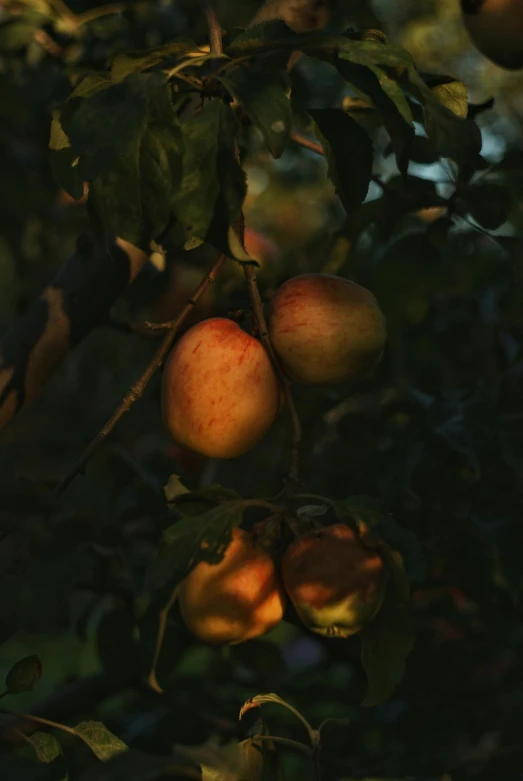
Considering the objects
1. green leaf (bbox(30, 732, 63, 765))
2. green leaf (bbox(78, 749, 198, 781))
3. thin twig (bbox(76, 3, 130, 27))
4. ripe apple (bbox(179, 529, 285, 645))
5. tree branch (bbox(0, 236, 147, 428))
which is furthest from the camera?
thin twig (bbox(76, 3, 130, 27))

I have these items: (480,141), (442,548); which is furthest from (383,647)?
(480,141)

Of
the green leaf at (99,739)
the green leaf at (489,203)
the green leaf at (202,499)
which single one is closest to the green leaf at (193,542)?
the green leaf at (202,499)

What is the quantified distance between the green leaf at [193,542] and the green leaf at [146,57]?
1.86 ft

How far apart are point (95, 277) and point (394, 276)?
539 millimetres

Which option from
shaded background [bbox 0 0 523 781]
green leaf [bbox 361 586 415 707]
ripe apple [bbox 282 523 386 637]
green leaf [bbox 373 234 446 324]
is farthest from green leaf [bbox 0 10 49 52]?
green leaf [bbox 361 586 415 707]

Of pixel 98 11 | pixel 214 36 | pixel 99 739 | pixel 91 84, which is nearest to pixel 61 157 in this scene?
pixel 91 84

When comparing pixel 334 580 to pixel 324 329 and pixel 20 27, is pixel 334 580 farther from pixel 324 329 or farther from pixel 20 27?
pixel 20 27

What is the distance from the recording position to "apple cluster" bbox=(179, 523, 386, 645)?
4.43ft

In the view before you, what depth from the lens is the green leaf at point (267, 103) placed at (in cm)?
99

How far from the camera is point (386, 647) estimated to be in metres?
1.39

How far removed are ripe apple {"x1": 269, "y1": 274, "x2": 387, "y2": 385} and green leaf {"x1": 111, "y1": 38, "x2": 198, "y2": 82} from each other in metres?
0.38

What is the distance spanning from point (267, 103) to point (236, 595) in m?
0.72

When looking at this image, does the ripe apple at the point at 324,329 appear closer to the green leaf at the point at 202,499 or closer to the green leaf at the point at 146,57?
the green leaf at the point at 202,499

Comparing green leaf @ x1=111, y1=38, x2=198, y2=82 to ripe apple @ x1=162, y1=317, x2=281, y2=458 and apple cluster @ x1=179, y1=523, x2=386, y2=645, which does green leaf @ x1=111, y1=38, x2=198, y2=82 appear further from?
apple cluster @ x1=179, y1=523, x2=386, y2=645
